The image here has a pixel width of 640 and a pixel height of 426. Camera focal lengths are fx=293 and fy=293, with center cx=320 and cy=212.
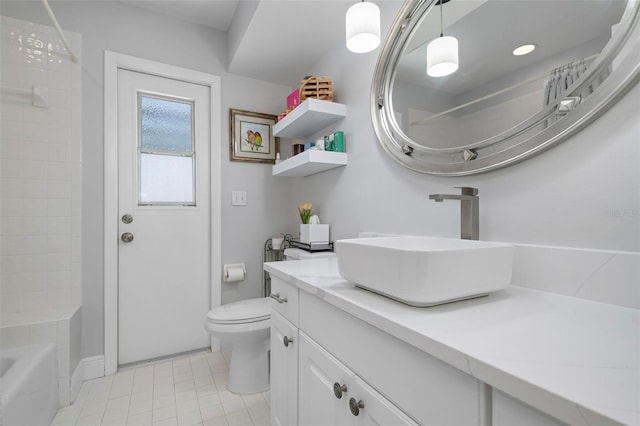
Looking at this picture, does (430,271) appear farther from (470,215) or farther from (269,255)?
(269,255)

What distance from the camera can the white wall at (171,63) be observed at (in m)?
1.80

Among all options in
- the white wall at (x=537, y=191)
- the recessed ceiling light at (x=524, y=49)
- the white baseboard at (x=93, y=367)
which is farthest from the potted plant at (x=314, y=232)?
the white baseboard at (x=93, y=367)

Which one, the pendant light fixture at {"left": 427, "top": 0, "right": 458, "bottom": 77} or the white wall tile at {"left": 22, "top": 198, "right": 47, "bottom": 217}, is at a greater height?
the pendant light fixture at {"left": 427, "top": 0, "right": 458, "bottom": 77}

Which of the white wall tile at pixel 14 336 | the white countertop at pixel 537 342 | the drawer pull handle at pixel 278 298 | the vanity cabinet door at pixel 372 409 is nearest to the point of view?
the white countertop at pixel 537 342

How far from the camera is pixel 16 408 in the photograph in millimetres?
1143

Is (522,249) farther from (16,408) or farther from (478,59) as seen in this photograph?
(16,408)

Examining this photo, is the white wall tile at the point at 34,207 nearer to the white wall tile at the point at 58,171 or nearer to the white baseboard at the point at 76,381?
the white wall tile at the point at 58,171

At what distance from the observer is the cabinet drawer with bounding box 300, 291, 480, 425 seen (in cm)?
47

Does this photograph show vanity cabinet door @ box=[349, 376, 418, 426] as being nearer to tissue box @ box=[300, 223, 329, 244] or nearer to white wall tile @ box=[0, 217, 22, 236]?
tissue box @ box=[300, 223, 329, 244]

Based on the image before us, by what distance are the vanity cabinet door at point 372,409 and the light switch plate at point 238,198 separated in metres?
1.76

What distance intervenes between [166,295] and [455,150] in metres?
1.99

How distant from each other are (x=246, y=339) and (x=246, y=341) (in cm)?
2

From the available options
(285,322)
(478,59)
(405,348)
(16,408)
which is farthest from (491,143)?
(16,408)

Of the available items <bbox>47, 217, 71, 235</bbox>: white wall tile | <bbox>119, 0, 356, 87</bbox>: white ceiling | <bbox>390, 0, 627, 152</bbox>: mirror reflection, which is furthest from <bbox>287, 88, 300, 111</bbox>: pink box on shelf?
<bbox>47, 217, 71, 235</bbox>: white wall tile
